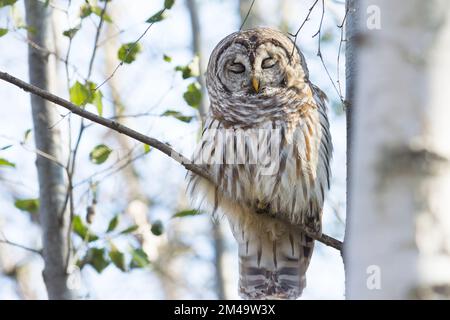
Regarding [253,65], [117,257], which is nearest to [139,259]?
[117,257]

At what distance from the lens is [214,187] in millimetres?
3748

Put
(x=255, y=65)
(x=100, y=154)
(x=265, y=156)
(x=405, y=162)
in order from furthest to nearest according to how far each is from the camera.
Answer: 1. (x=255, y=65)
2. (x=100, y=154)
3. (x=265, y=156)
4. (x=405, y=162)

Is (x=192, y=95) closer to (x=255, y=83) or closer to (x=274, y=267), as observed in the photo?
(x=255, y=83)

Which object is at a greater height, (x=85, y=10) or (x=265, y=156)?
(x=85, y=10)

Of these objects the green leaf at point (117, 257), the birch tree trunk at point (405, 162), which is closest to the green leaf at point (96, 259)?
the green leaf at point (117, 257)

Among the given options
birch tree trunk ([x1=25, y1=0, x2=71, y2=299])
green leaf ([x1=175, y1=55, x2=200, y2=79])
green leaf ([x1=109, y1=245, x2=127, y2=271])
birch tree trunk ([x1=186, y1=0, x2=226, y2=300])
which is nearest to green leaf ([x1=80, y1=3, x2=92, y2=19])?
birch tree trunk ([x1=25, y1=0, x2=71, y2=299])

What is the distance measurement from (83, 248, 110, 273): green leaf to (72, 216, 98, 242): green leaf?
67 mm

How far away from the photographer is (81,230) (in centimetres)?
386

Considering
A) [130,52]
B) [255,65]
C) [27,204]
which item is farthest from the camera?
[255,65]

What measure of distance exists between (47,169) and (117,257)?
0.57 meters

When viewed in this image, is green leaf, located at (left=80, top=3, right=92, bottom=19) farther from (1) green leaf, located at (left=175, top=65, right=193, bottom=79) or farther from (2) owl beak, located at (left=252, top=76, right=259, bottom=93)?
(2) owl beak, located at (left=252, top=76, right=259, bottom=93)

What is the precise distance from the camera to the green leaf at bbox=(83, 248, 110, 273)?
3.81 metres

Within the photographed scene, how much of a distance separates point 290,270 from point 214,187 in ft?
2.56
